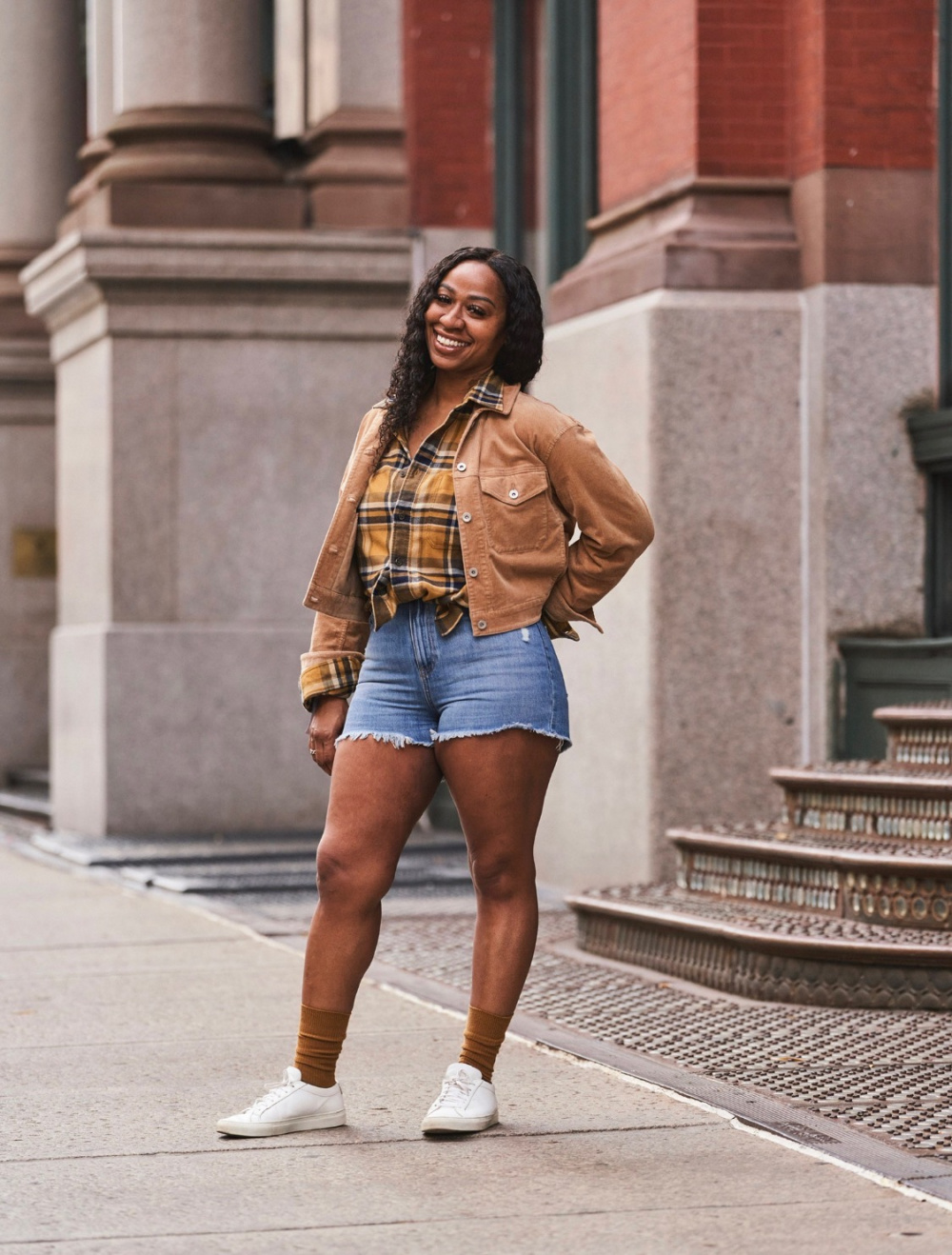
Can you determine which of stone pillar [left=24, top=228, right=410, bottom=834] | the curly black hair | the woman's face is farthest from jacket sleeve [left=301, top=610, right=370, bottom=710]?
stone pillar [left=24, top=228, right=410, bottom=834]

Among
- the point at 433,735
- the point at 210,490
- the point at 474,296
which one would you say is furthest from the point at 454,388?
the point at 210,490

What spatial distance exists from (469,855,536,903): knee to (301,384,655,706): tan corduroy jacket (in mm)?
500

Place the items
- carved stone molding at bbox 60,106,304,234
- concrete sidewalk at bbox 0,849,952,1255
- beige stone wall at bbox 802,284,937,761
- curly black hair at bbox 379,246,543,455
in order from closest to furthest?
concrete sidewalk at bbox 0,849,952,1255
curly black hair at bbox 379,246,543,455
beige stone wall at bbox 802,284,937,761
carved stone molding at bbox 60,106,304,234

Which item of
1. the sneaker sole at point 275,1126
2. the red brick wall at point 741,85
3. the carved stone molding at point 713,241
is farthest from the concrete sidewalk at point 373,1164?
the red brick wall at point 741,85

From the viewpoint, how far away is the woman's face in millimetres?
4938

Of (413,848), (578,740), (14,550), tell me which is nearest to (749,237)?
(578,740)

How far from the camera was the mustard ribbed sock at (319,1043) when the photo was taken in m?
4.90

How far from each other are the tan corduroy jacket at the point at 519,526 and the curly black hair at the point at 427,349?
0.05m

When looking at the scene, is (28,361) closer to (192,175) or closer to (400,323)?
(192,175)

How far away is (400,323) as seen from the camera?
41.8ft

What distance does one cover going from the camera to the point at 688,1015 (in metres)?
6.56

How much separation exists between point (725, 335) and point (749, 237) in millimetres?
430

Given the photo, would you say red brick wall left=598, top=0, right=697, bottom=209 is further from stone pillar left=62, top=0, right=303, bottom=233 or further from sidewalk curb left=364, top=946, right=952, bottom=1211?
sidewalk curb left=364, top=946, right=952, bottom=1211

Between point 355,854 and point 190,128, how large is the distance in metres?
8.62
